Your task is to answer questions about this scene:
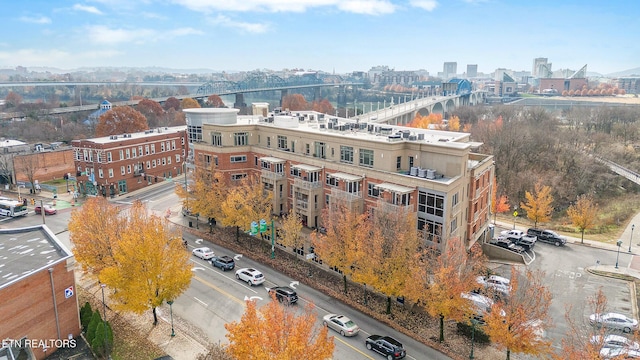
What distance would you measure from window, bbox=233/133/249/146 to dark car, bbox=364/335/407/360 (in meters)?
30.9

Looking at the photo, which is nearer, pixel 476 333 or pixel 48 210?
pixel 476 333

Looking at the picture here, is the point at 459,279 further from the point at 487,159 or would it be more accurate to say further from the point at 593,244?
the point at 593,244

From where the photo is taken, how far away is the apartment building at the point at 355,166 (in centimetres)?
3950

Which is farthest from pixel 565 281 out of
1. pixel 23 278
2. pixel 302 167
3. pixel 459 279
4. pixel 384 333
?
pixel 23 278

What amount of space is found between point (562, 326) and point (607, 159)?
58.1 metres

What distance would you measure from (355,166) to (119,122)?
6349 cm

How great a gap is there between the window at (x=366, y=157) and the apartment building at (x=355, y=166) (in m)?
0.10

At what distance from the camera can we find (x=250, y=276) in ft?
132

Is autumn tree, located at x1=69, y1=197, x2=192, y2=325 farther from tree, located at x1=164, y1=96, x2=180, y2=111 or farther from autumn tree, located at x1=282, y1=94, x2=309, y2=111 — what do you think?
autumn tree, located at x1=282, y1=94, x2=309, y2=111

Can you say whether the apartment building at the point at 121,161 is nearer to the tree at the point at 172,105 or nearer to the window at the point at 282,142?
the window at the point at 282,142

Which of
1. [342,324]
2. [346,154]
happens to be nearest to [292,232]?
[346,154]

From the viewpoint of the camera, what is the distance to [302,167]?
47.7 meters

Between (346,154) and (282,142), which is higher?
(282,142)

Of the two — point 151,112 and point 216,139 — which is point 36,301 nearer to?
point 216,139
